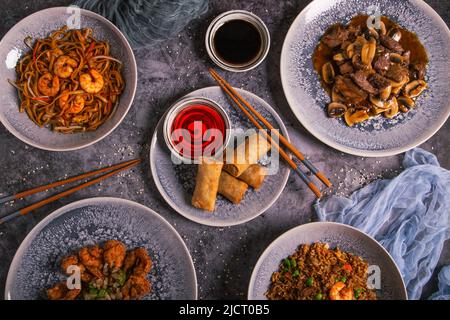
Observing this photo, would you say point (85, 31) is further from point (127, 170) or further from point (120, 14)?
point (127, 170)

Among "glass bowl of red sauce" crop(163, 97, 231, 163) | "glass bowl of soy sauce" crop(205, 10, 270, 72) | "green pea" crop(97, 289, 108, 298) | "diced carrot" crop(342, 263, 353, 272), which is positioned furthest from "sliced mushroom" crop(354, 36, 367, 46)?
"green pea" crop(97, 289, 108, 298)

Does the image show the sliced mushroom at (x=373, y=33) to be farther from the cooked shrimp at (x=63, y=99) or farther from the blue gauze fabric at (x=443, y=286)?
the cooked shrimp at (x=63, y=99)

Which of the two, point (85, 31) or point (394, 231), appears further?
point (394, 231)

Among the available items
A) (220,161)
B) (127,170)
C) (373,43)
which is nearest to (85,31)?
(127,170)

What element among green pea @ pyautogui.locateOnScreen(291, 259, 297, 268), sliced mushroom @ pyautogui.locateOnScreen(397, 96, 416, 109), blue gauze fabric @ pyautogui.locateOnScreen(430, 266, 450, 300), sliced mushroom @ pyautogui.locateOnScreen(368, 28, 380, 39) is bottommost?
blue gauze fabric @ pyautogui.locateOnScreen(430, 266, 450, 300)

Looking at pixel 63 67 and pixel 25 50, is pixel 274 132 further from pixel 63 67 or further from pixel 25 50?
pixel 25 50

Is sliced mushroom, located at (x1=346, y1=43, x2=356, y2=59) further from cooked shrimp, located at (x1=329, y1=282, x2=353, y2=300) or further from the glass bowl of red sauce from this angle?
cooked shrimp, located at (x1=329, y1=282, x2=353, y2=300)
